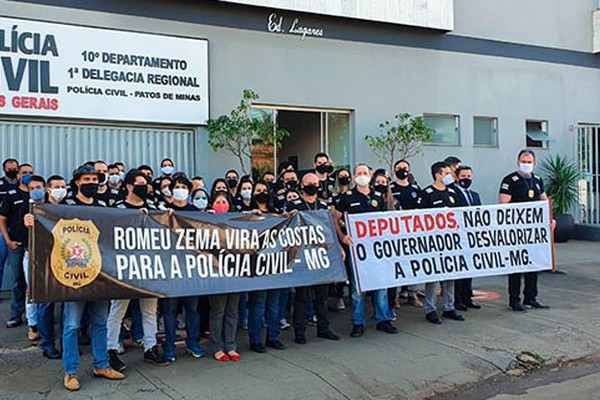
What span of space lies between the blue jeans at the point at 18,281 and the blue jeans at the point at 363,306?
386 cm

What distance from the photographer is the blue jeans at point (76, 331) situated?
5551 mm

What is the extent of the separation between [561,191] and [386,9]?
6587mm

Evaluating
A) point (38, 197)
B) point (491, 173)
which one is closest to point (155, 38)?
point (38, 197)

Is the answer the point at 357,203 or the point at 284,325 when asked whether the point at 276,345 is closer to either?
the point at 284,325

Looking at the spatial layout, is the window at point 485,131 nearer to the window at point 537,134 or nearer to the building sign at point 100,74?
the window at point 537,134

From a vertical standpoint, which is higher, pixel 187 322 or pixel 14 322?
pixel 187 322

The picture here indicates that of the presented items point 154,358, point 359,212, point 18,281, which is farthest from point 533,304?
point 18,281

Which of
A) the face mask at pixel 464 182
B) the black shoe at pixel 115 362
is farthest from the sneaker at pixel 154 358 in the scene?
the face mask at pixel 464 182

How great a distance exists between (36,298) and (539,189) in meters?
6.59

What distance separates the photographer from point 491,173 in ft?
51.2

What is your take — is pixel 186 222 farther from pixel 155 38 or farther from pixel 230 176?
pixel 155 38

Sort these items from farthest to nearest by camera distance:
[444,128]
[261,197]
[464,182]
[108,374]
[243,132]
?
[444,128] < [243,132] < [464,182] < [261,197] < [108,374]

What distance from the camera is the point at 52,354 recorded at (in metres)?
6.50

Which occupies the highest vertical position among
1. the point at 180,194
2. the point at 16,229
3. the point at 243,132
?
the point at 243,132
